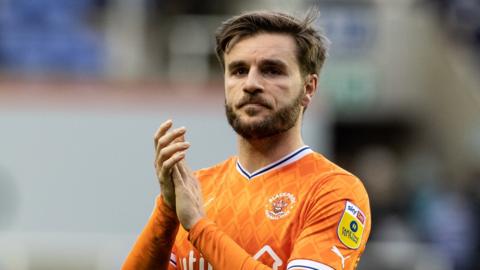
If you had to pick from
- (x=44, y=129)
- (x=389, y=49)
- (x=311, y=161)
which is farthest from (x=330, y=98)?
(x=311, y=161)

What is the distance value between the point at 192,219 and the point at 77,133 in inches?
480

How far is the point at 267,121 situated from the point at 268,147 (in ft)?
0.79

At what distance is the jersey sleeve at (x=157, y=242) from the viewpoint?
5.56 meters

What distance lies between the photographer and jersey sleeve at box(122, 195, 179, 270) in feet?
18.2

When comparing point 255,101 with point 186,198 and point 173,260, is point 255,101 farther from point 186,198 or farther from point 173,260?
point 173,260

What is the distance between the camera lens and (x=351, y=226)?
5.36 metres

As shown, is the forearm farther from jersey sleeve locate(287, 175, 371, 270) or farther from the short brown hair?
the short brown hair

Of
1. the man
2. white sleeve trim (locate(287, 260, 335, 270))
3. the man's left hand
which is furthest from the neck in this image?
white sleeve trim (locate(287, 260, 335, 270))

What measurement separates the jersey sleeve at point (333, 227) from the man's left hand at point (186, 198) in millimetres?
411

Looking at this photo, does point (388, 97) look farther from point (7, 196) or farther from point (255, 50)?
point (255, 50)

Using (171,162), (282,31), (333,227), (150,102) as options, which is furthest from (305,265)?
(150,102)

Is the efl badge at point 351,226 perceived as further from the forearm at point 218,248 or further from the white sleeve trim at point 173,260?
the white sleeve trim at point 173,260

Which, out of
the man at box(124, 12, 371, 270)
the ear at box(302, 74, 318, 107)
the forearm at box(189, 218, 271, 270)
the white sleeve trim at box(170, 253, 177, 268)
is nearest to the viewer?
the forearm at box(189, 218, 271, 270)

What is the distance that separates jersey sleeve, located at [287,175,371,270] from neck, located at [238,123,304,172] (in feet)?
0.98
